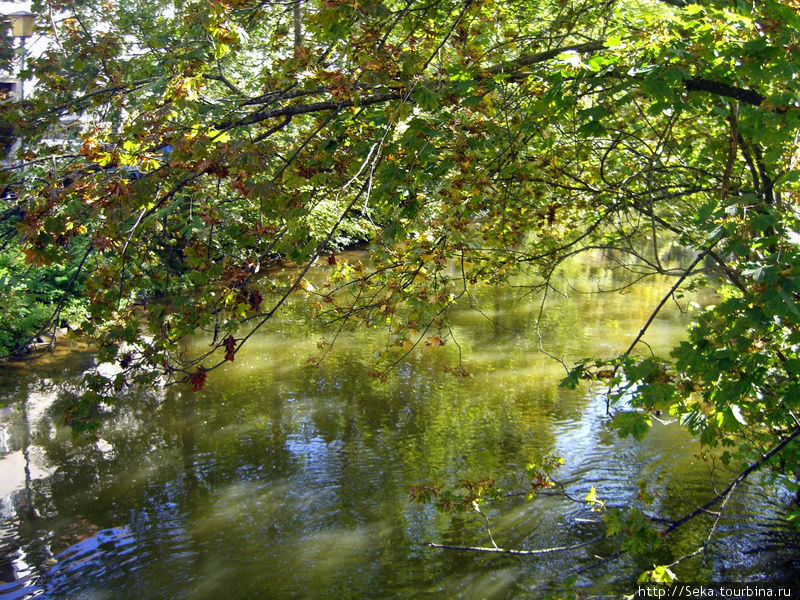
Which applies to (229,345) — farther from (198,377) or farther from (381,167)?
(381,167)

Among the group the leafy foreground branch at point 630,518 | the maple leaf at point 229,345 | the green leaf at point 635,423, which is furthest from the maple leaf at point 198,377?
the green leaf at point 635,423

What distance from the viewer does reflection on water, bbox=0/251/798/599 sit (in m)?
5.37

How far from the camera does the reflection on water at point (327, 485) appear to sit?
537 cm

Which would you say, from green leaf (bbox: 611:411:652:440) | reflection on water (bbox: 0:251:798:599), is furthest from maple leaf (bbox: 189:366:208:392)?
reflection on water (bbox: 0:251:798:599)

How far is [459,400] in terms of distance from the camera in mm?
9172

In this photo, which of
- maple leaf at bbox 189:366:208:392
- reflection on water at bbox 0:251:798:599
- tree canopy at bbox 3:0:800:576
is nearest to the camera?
tree canopy at bbox 3:0:800:576

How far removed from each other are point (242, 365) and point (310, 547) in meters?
5.42

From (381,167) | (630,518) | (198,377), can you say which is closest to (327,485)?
(198,377)

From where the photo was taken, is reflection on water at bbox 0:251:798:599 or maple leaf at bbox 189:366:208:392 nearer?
maple leaf at bbox 189:366:208:392

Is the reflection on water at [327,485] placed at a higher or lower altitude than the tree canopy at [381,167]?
lower

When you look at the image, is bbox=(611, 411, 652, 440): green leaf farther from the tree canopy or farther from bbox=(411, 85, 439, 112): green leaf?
bbox=(411, 85, 439, 112): green leaf

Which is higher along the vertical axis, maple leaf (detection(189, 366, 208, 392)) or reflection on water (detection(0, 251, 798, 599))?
maple leaf (detection(189, 366, 208, 392))

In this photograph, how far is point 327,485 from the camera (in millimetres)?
6770

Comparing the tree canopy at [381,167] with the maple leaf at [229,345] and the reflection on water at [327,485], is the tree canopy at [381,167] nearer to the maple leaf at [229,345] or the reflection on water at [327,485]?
the maple leaf at [229,345]
